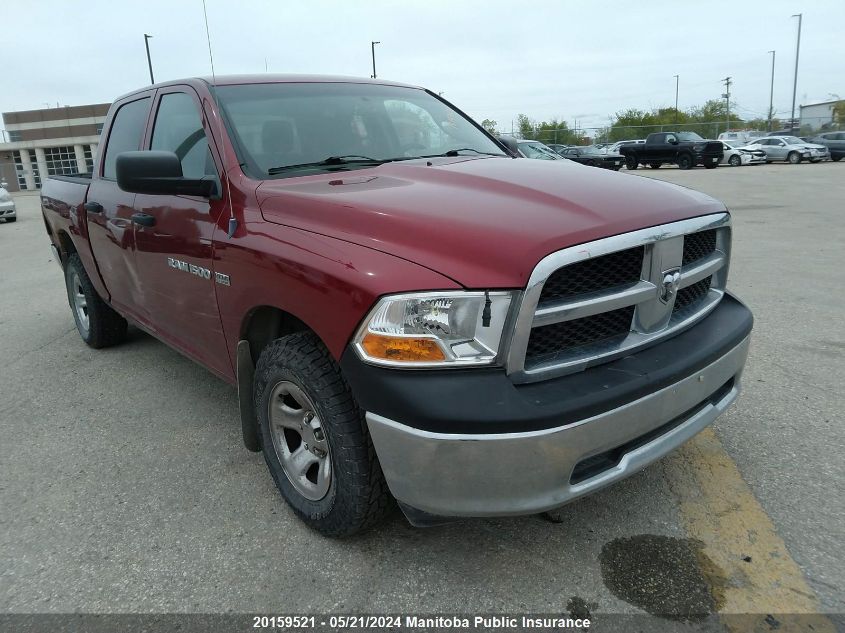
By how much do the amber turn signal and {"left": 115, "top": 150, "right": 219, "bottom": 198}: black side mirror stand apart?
1318mm

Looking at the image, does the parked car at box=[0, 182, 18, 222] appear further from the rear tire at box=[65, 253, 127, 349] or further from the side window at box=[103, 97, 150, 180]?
the side window at box=[103, 97, 150, 180]

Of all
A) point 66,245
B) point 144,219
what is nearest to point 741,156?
point 66,245

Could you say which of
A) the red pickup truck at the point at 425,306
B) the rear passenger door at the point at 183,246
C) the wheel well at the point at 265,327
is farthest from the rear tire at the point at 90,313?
the wheel well at the point at 265,327

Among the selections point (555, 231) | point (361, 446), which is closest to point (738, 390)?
point (555, 231)

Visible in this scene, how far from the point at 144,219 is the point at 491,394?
2.36m

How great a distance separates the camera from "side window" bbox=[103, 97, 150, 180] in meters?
3.88

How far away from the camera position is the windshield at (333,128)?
2.95 m

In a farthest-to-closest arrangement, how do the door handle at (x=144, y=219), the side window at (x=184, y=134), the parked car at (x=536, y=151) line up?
the parked car at (x=536, y=151)
the door handle at (x=144, y=219)
the side window at (x=184, y=134)

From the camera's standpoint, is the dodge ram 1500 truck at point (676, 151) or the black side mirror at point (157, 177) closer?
the black side mirror at point (157, 177)

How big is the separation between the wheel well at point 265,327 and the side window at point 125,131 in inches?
68.4

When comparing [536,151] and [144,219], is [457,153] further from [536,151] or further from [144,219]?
[536,151]

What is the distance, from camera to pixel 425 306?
194 centimetres

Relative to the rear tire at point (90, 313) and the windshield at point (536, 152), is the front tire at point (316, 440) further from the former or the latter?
the windshield at point (536, 152)

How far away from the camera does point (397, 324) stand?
6.40 ft
